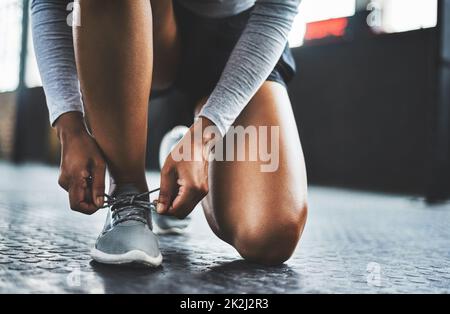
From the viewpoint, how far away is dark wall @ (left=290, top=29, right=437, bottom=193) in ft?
12.0

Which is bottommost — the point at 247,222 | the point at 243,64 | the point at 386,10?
the point at 247,222

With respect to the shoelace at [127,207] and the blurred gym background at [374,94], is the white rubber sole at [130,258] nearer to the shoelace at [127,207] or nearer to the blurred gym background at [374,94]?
the shoelace at [127,207]

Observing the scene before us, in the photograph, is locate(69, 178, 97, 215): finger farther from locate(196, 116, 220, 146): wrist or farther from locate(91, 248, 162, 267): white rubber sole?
locate(196, 116, 220, 146): wrist

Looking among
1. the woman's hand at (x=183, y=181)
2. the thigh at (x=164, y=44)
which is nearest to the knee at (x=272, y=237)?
the woman's hand at (x=183, y=181)

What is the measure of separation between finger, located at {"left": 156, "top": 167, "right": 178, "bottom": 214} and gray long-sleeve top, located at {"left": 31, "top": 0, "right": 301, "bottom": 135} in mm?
128

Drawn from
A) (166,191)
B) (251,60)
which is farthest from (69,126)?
(251,60)

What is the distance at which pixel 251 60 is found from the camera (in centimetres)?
96

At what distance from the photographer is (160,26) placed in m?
1.06

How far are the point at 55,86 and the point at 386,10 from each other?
3319 millimetres

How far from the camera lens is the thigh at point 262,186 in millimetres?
974

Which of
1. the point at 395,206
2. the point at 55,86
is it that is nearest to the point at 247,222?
the point at 55,86

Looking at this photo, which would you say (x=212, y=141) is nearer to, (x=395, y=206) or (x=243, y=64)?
(x=243, y=64)

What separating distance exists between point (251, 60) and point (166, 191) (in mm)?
293

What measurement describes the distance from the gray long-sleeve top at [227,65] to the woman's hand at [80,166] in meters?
0.03
